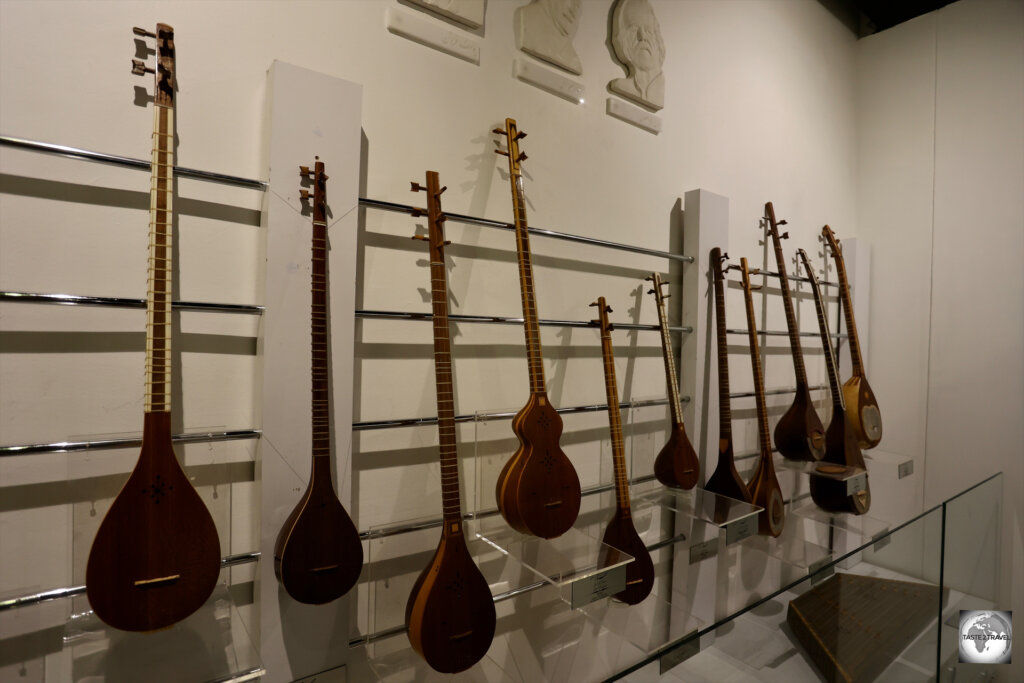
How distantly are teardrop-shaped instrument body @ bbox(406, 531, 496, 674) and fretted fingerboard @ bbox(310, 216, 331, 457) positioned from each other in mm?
293

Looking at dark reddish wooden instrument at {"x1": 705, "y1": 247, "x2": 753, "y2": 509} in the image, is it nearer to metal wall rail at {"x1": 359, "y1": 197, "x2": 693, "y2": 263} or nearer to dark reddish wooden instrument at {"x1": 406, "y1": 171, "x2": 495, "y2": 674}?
metal wall rail at {"x1": 359, "y1": 197, "x2": 693, "y2": 263}

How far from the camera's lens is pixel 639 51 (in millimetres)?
1602

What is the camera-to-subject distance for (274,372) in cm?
97

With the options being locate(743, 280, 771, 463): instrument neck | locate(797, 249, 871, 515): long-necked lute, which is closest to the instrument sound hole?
locate(743, 280, 771, 463): instrument neck

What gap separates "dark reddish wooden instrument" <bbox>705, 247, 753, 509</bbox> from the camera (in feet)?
5.13

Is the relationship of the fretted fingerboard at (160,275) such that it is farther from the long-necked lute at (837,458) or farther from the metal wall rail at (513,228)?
the long-necked lute at (837,458)

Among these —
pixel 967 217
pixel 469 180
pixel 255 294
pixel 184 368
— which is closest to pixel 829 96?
pixel 967 217

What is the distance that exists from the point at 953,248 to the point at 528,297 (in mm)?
1972

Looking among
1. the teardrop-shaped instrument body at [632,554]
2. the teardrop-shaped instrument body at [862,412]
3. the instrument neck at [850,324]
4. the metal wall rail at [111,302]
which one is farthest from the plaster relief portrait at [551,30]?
the teardrop-shaped instrument body at [862,412]

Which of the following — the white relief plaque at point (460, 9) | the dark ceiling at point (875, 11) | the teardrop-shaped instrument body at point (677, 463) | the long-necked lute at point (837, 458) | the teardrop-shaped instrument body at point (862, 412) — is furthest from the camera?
the dark ceiling at point (875, 11)

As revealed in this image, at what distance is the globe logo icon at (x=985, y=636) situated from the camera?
156 centimetres

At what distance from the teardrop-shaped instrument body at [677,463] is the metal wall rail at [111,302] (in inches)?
43.1

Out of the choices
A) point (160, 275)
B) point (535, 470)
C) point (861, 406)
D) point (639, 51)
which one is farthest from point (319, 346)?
point (861, 406)

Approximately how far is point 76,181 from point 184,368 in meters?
0.34
